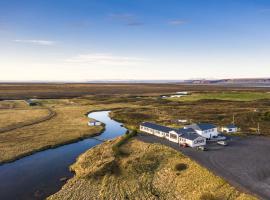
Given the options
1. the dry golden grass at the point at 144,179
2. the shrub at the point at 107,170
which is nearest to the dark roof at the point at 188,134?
the dry golden grass at the point at 144,179

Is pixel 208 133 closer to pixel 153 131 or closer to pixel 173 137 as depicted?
pixel 173 137

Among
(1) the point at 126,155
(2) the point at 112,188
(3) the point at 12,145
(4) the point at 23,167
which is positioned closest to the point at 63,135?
(3) the point at 12,145

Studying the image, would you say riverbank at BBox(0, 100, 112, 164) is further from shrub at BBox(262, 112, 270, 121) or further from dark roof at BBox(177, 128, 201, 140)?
shrub at BBox(262, 112, 270, 121)

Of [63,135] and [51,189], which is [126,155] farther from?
[63,135]

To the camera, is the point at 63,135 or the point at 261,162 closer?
the point at 261,162

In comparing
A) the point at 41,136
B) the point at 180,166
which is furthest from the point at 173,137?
the point at 41,136

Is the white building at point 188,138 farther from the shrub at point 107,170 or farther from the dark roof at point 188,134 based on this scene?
the shrub at point 107,170
